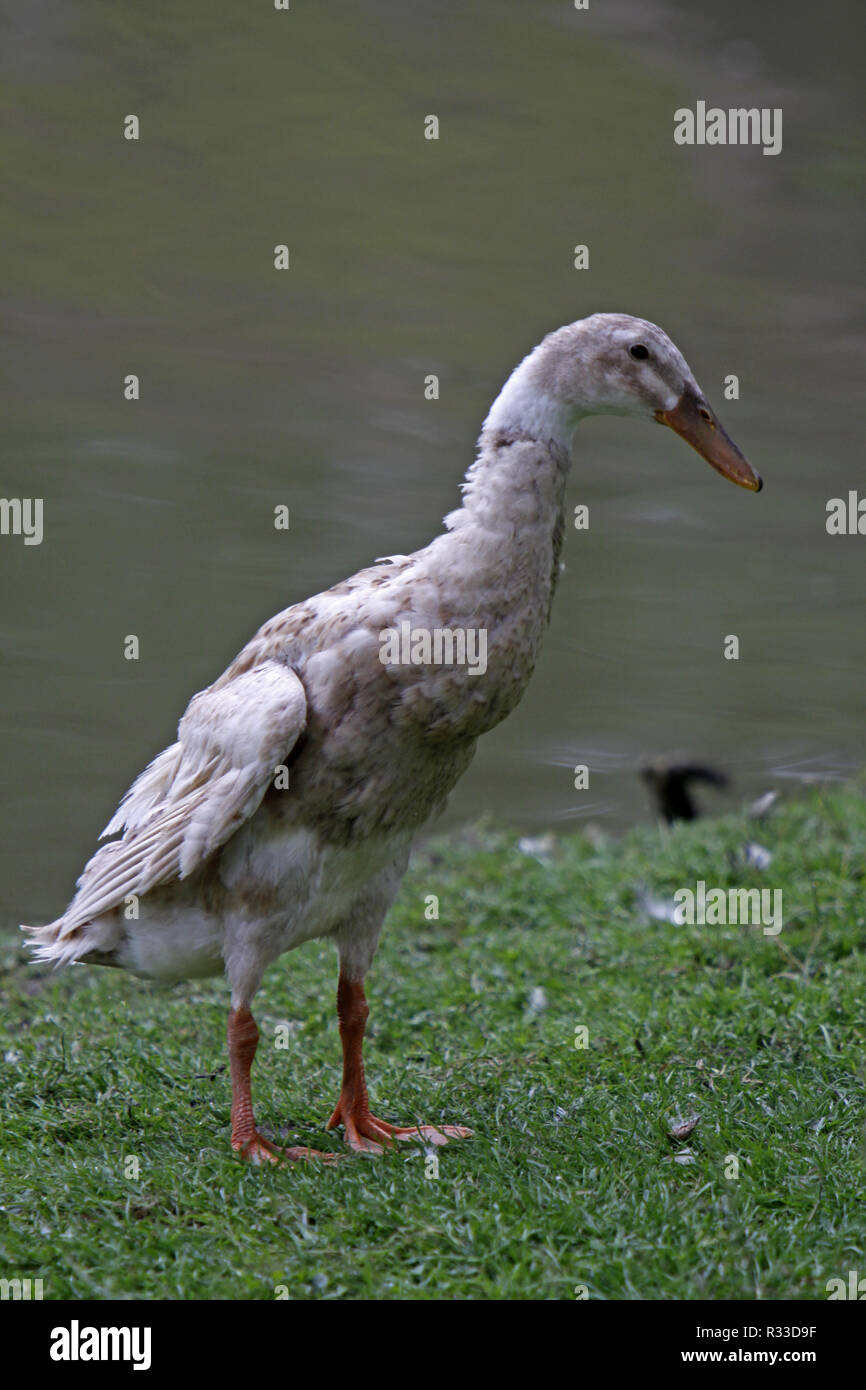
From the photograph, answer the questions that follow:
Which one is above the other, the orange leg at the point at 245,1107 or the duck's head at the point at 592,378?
the duck's head at the point at 592,378

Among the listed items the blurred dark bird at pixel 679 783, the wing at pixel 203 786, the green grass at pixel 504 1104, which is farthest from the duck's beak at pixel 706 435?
the blurred dark bird at pixel 679 783

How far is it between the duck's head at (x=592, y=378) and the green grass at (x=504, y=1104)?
79.9 inches

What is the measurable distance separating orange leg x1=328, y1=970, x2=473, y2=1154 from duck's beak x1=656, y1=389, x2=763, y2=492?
6.30 feet

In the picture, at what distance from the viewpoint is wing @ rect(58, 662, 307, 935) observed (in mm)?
3965

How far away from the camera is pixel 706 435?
13.9 ft

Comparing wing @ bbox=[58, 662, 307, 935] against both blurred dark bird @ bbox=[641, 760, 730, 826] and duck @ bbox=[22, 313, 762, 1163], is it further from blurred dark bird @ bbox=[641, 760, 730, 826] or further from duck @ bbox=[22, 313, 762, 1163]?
blurred dark bird @ bbox=[641, 760, 730, 826]

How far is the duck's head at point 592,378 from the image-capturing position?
404 centimetres

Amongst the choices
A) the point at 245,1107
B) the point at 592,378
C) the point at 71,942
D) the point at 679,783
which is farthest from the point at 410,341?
A: the point at 245,1107

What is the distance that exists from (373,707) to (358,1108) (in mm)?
1253

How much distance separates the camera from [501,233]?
13430mm

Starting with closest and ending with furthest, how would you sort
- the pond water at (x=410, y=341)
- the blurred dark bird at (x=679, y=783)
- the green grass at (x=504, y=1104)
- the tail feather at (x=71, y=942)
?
1. the green grass at (x=504, y=1104)
2. the tail feather at (x=71, y=942)
3. the blurred dark bird at (x=679, y=783)
4. the pond water at (x=410, y=341)

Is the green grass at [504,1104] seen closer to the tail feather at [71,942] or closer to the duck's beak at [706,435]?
the tail feather at [71,942]

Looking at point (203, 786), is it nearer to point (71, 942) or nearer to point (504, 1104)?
point (71, 942)
